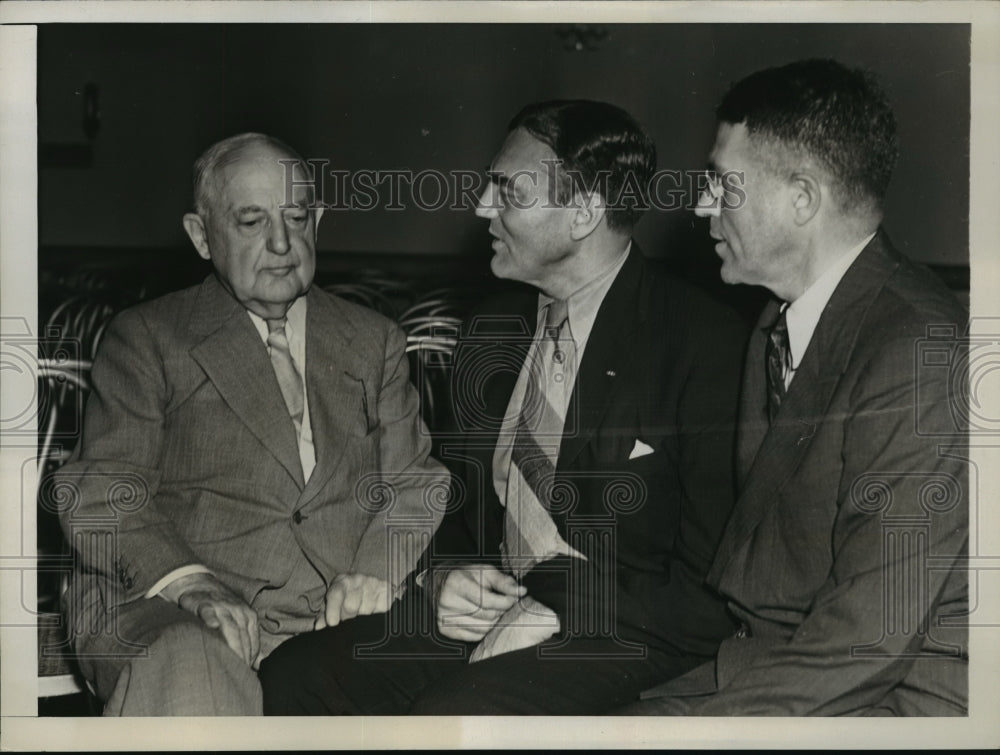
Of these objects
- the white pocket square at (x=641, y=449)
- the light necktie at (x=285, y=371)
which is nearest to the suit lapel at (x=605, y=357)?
the white pocket square at (x=641, y=449)

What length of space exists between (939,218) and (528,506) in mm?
1394

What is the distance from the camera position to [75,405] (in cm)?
329

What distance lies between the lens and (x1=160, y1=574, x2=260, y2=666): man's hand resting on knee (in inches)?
123

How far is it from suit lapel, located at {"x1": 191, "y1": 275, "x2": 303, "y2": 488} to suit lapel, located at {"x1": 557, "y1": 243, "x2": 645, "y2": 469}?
30.0 inches

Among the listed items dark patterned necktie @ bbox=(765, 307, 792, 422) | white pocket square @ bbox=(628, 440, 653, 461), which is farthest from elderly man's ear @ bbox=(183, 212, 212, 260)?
dark patterned necktie @ bbox=(765, 307, 792, 422)

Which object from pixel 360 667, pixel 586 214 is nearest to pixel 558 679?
pixel 360 667

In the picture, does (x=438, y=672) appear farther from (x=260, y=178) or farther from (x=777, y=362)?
(x=260, y=178)

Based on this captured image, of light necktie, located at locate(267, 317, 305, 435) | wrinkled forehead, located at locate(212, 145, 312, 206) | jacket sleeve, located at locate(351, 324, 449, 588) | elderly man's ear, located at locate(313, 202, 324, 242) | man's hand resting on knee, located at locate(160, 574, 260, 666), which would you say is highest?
wrinkled forehead, located at locate(212, 145, 312, 206)

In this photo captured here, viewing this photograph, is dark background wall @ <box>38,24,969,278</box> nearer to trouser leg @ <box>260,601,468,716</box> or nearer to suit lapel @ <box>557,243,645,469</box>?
suit lapel @ <box>557,243,645,469</box>

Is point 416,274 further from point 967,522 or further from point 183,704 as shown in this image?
point 967,522

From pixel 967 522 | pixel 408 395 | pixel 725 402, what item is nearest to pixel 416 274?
pixel 408 395

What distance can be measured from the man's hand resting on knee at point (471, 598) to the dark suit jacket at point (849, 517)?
0.49m

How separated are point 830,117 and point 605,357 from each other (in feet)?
2.91

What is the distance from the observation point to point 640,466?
3.20 m
